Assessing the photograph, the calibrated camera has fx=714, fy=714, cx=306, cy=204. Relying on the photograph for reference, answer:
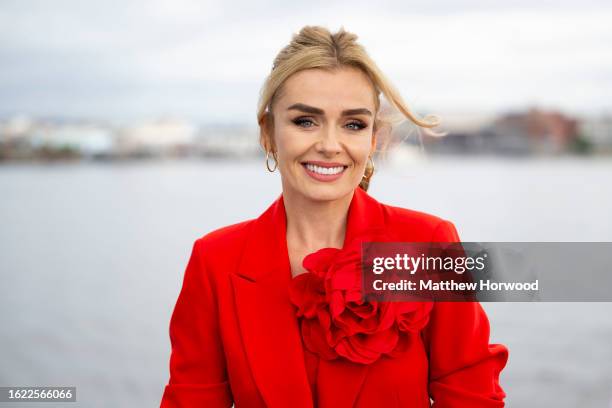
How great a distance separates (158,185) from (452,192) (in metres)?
8.27

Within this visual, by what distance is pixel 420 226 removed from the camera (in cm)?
181

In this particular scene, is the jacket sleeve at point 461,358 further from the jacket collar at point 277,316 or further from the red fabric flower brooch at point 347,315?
the jacket collar at point 277,316

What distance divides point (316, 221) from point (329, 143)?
27 cm

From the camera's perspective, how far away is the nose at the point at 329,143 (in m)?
1.66

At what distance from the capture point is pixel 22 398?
394 centimetres

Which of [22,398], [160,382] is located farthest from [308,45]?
[160,382]

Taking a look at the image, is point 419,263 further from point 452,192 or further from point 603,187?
point 603,187

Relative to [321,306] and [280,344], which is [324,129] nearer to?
[321,306]

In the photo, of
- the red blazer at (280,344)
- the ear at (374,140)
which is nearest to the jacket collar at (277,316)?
the red blazer at (280,344)

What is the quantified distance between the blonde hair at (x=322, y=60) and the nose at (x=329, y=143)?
0.15 m

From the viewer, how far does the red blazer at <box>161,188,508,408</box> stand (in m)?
1.71

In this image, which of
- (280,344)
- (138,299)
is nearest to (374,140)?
(280,344)

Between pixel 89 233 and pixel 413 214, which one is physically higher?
pixel 89 233

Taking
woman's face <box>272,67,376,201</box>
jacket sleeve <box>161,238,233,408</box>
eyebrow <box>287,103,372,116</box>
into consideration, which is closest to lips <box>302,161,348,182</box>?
woman's face <box>272,67,376,201</box>
